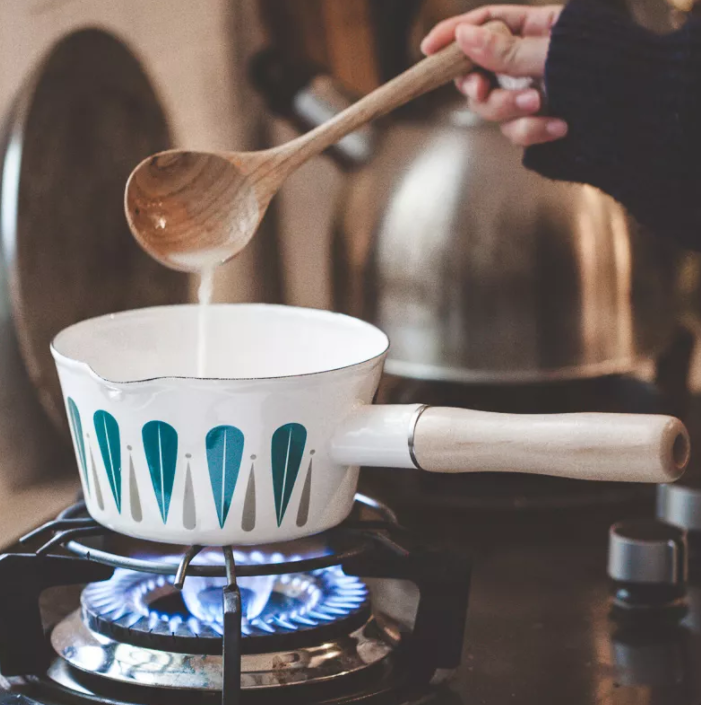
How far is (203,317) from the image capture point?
2.07 ft

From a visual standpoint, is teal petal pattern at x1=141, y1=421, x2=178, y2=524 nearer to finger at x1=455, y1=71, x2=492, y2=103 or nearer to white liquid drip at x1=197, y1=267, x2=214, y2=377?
white liquid drip at x1=197, y1=267, x2=214, y2=377

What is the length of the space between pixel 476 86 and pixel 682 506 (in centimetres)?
33

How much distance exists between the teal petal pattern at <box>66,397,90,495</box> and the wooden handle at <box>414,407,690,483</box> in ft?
0.56

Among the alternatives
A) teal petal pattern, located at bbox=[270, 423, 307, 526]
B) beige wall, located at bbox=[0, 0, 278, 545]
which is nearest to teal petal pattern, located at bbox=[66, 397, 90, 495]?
teal petal pattern, located at bbox=[270, 423, 307, 526]

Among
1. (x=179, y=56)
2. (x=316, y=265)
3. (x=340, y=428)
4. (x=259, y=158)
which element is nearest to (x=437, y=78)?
(x=259, y=158)

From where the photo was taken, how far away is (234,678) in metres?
0.48

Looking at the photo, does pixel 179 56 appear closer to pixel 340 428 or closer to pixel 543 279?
pixel 543 279

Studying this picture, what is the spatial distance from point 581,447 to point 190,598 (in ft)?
0.74

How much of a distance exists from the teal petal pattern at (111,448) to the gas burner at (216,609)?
2.6 inches

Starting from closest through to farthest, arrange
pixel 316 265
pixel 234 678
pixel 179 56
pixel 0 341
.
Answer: pixel 234 678 → pixel 0 341 → pixel 179 56 → pixel 316 265

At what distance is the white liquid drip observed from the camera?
2.03ft

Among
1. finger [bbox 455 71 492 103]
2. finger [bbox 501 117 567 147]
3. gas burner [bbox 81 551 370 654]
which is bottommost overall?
gas burner [bbox 81 551 370 654]

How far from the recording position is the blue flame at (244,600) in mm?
545

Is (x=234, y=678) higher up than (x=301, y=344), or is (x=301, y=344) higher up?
(x=301, y=344)
